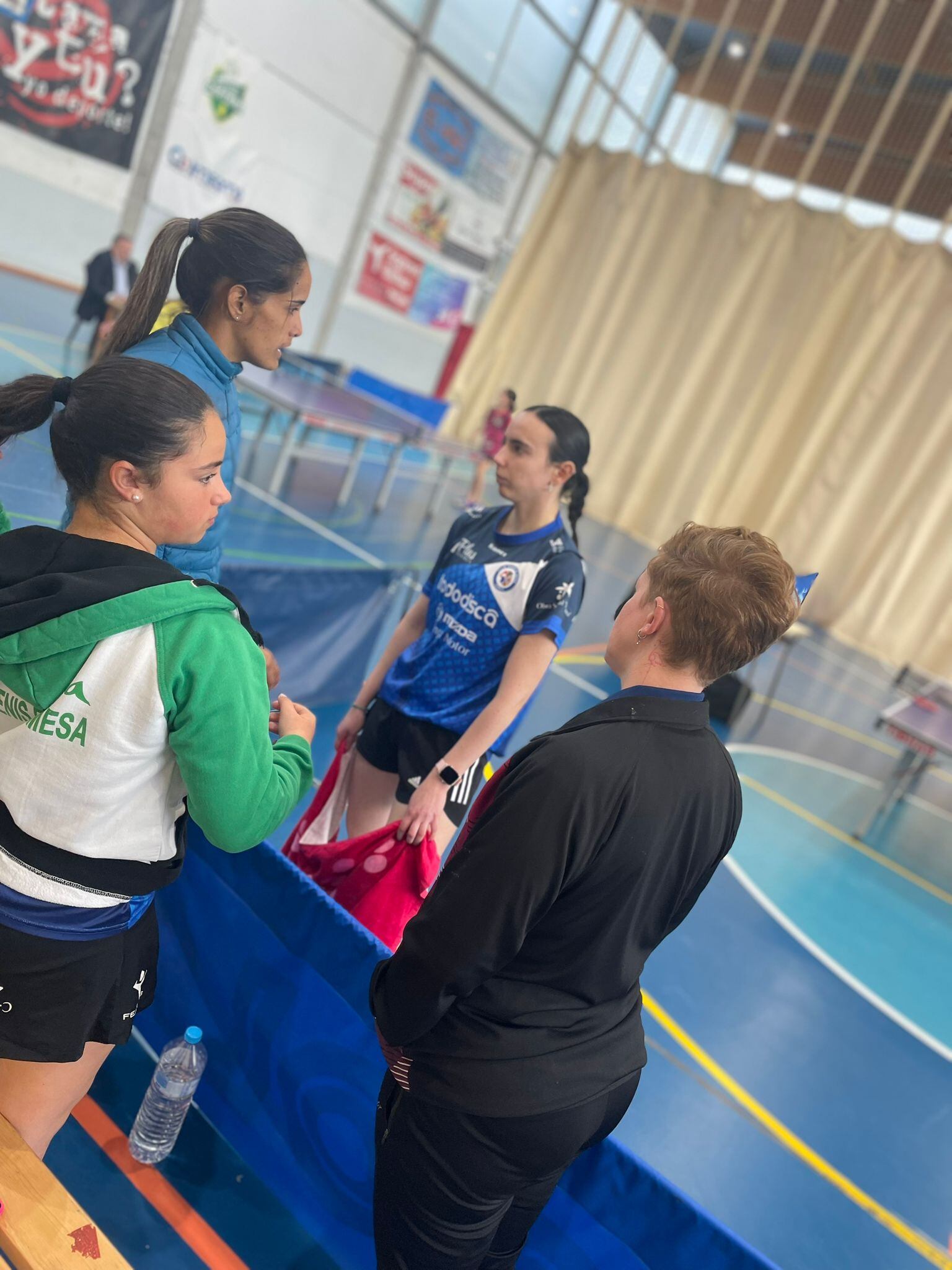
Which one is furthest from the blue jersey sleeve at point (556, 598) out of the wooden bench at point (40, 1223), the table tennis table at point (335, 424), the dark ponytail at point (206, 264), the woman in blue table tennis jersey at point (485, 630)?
the table tennis table at point (335, 424)

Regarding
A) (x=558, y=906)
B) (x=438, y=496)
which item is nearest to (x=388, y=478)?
(x=438, y=496)

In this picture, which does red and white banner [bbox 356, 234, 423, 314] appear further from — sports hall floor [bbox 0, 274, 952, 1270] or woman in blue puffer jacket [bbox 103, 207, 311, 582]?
woman in blue puffer jacket [bbox 103, 207, 311, 582]

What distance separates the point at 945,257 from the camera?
42.0ft

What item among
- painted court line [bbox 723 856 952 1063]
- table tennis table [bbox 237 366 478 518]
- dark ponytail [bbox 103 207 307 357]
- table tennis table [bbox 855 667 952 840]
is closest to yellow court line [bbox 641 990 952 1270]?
painted court line [bbox 723 856 952 1063]

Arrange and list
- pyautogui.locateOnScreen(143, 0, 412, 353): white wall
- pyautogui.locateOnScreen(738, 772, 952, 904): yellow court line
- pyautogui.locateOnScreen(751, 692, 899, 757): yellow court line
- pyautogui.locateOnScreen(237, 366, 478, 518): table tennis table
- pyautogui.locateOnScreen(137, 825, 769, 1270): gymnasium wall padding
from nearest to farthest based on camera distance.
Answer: pyautogui.locateOnScreen(137, 825, 769, 1270): gymnasium wall padding → pyautogui.locateOnScreen(738, 772, 952, 904): yellow court line → pyautogui.locateOnScreen(237, 366, 478, 518): table tennis table → pyautogui.locateOnScreen(751, 692, 899, 757): yellow court line → pyautogui.locateOnScreen(143, 0, 412, 353): white wall

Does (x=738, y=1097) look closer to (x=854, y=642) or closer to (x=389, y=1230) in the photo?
(x=389, y=1230)

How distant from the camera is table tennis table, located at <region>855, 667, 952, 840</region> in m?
5.94

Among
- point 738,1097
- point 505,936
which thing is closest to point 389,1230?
point 505,936

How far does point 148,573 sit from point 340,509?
7.98 m

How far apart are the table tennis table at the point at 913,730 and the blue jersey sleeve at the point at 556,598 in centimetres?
431

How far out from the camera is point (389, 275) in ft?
57.1

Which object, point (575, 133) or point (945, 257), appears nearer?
point (945, 257)

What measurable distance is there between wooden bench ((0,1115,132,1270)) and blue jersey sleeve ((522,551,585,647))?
1.51 meters

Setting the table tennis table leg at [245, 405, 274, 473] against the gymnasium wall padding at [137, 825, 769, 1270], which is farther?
the table tennis table leg at [245, 405, 274, 473]
